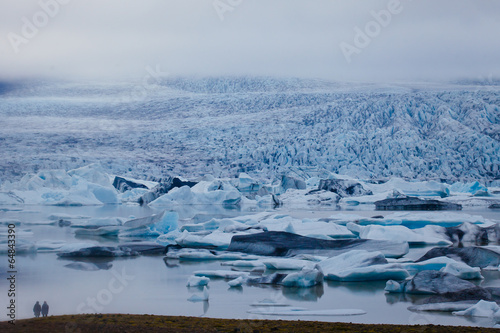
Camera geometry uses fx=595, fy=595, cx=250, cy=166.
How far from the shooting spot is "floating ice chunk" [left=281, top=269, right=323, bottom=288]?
488 centimetres

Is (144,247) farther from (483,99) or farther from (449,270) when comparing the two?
(483,99)

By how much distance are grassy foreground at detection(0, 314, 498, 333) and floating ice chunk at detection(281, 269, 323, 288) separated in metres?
1.43

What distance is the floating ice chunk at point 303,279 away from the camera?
16.0 ft

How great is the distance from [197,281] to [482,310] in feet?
7.41

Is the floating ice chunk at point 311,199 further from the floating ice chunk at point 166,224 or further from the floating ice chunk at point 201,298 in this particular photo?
the floating ice chunk at point 201,298

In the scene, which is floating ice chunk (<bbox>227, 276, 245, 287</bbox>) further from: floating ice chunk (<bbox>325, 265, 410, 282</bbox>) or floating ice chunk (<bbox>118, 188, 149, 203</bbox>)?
floating ice chunk (<bbox>118, 188, 149, 203</bbox>)

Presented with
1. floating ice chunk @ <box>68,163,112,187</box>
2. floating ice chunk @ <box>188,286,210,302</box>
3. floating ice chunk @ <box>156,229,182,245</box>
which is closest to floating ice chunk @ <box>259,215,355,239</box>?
floating ice chunk @ <box>156,229,182,245</box>

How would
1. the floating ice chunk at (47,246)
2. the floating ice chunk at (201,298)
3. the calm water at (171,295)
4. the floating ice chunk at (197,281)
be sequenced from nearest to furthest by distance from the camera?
the calm water at (171,295) < the floating ice chunk at (201,298) < the floating ice chunk at (197,281) < the floating ice chunk at (47,246)

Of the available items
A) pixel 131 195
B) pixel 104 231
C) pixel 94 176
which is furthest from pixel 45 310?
pixel 94 176

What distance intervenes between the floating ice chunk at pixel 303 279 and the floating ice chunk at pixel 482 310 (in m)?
1.30

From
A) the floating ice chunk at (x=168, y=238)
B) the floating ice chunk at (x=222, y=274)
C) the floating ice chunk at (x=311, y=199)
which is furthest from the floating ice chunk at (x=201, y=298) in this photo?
the floating ice chunk at (x=311, y=199)

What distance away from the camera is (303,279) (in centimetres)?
488

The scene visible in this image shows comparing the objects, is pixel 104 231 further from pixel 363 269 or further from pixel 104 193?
pixel 104 193

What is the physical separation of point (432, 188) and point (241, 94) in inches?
585
